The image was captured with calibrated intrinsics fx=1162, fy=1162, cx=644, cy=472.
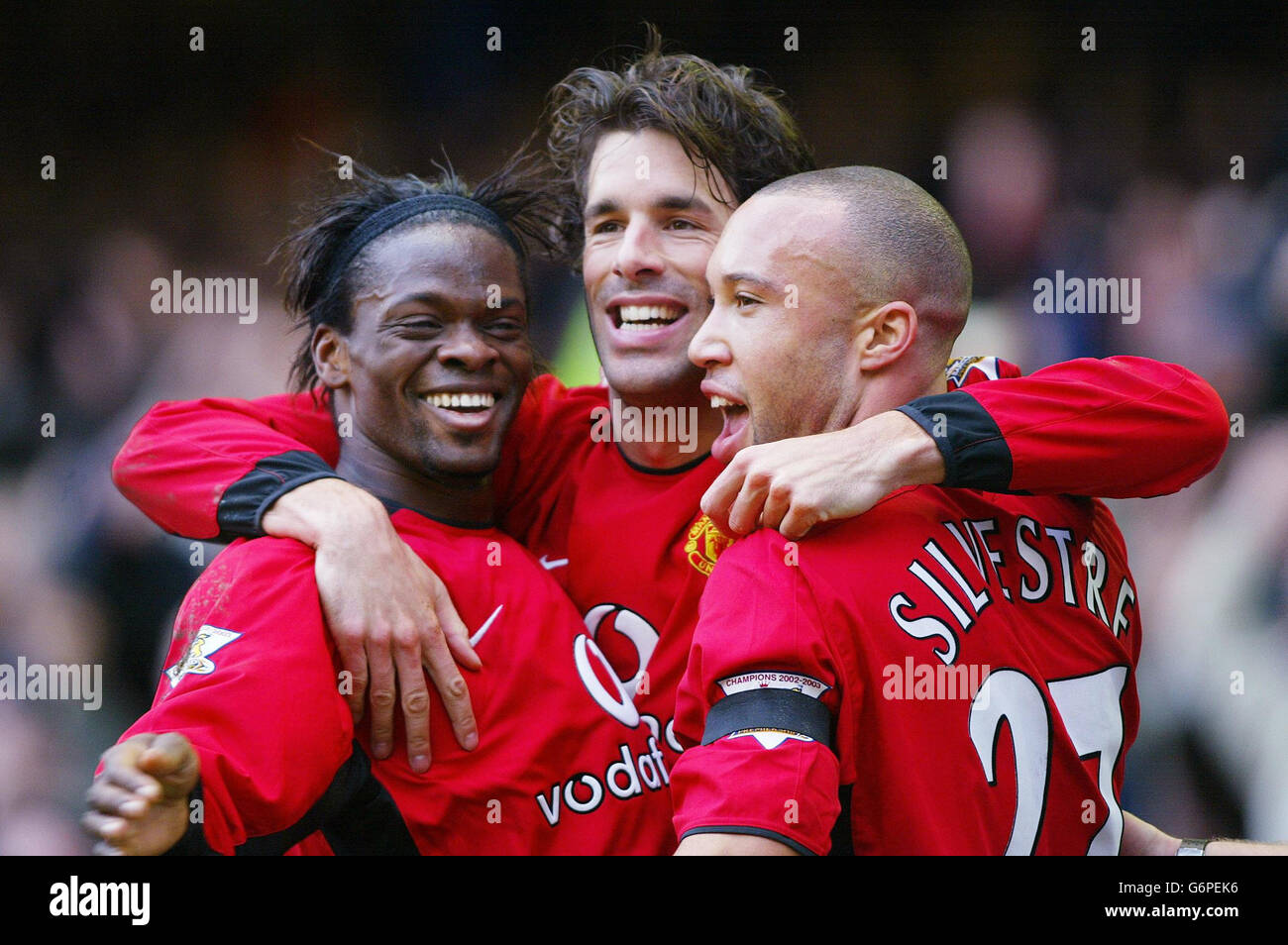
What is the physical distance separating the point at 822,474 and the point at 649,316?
1.09 metres

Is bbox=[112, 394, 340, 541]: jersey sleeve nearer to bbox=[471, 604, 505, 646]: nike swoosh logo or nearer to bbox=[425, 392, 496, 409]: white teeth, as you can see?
bbox=[425, 392, 496, 409]: white teeth

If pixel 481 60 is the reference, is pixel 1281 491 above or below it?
below

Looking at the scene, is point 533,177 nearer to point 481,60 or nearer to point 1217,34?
point 481,60

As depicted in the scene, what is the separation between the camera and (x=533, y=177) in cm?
342

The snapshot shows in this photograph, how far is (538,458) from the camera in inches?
122

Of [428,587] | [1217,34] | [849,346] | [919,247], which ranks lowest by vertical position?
[428,587]

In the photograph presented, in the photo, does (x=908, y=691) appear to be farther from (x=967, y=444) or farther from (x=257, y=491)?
(x=257, y=491)

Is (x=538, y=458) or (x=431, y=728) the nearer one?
(x=431, y=728)

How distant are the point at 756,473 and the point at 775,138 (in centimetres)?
151

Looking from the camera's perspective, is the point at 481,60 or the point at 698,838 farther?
the point at 481,60

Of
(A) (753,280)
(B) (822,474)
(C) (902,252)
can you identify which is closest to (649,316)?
(A) (753,280)

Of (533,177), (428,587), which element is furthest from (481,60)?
(428,587)

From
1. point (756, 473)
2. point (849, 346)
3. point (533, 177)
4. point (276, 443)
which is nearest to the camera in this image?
point (756, 473)

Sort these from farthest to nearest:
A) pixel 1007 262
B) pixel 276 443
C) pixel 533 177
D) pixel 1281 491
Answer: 1. pixel 1007 262
2. pixel 1281 491
3. pixel 533 177
4. pixel 276 443
